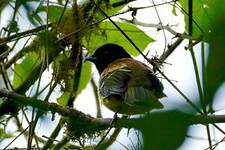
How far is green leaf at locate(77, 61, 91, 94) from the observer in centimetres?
252

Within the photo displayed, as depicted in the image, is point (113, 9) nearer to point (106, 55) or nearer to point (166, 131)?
point (106, 55)

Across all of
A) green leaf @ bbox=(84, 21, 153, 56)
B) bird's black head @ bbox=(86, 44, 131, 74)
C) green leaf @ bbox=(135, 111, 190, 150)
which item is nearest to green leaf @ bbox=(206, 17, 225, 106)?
green leaf @ bbox=(135, 111, 190, 150)

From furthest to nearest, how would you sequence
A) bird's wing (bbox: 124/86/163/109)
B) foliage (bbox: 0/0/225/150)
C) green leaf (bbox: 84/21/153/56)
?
1. green leaf (bbox: 84/21/153/56)
2. foliage (bbox: 0/0/225/150)
3. bird's wing (bbox: 124/86/163/109)

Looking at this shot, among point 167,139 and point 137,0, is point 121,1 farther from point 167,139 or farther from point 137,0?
point 167,139

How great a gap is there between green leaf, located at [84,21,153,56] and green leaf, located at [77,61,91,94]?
0.20 m

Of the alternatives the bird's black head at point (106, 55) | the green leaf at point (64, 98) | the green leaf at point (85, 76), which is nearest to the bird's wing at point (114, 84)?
the green leaf at point (85, 76)

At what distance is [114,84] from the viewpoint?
2518mm

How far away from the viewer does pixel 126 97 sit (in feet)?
7.21

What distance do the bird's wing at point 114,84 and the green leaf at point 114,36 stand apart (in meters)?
0.16

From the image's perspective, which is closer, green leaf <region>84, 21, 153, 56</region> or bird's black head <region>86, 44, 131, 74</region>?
green leaf <region>84, 21, 153, 56</region>

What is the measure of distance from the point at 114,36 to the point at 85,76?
1.02 ft

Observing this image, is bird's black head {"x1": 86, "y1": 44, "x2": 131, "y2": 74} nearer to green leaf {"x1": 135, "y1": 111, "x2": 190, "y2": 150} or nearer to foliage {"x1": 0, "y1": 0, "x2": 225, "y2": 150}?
foliage {"x1": 0, "y1": 0, "x2": 225, "y2": 150}

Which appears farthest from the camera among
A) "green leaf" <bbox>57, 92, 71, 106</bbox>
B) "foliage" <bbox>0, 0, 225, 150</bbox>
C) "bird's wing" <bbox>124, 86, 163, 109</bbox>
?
"green leaf" <bbox>57, 92, 71, 106</bbox>

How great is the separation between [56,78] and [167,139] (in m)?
1.82
